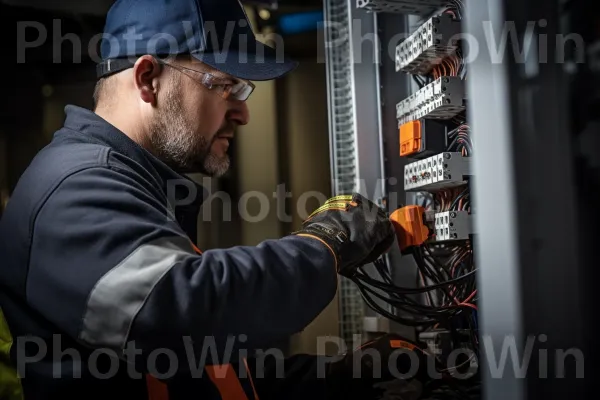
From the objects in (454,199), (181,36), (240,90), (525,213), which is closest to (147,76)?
(181,36)

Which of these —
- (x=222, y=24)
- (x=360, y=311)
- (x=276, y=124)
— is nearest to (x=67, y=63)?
(x=276, y=124)

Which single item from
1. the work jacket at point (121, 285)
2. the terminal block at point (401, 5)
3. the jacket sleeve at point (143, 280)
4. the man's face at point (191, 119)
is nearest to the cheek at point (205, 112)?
the man's face at point (191, 119)

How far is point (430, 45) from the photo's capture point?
4.37 ft

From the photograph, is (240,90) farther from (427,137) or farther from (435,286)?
(435,286)

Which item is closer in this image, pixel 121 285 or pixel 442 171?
pixel 121 285

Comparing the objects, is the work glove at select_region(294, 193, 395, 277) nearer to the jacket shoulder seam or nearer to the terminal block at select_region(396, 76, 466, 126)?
the terminal block at select_region(396, 76, 466, 126)

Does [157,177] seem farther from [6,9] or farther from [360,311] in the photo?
[6,9]

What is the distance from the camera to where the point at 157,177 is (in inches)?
50.5

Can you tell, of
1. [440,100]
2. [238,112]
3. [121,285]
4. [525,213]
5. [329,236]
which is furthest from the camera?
[238,112]

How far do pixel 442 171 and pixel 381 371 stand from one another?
60cm

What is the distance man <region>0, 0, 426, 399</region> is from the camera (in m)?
0.96

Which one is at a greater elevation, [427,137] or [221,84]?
[221,84]

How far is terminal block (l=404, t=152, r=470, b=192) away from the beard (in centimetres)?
51

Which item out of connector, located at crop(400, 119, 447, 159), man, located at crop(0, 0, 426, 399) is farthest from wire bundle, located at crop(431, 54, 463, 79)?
man, located at crop(0, 0, 426, 399)
